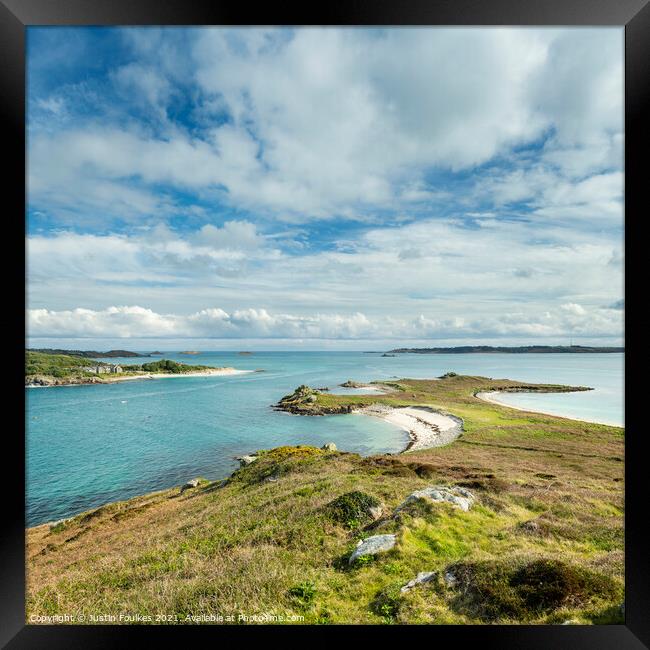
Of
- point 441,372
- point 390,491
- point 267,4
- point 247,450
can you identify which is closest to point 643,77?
point 267,4

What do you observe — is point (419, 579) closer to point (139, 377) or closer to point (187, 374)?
point (187, 374)

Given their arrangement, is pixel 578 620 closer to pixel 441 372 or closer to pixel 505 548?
pixel 505 548

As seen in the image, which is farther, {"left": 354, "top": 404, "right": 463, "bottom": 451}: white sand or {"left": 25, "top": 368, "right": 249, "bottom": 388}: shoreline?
{"left": 25, "top": 368, "right": 249, "bottom": 388}: shoreline

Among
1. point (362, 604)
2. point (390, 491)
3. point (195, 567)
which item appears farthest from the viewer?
point (390, 491)

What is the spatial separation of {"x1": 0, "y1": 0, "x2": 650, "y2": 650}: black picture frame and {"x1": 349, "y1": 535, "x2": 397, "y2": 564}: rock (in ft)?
4.49

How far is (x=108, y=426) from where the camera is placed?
98.3ft

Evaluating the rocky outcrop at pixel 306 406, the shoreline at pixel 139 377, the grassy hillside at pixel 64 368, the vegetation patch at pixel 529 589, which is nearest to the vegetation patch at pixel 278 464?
the vegetation patch at pixel 529 589

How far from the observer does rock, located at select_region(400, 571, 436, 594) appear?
369 cm

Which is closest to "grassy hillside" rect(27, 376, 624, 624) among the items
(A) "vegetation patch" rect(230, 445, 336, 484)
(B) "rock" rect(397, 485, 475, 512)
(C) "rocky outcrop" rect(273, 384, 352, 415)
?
(B) "rock" rect(397, 485, 475, 512)

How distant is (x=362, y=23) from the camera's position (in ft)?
10.5

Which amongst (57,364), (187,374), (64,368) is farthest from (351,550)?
(187,374)

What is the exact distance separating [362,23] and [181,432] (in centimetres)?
3093

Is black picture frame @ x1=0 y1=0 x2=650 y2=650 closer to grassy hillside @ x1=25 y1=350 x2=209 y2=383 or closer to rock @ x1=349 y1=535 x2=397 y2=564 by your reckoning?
rock @ x1=349 y1=535 x2=397 y2=564

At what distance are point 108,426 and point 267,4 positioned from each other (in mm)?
37106
